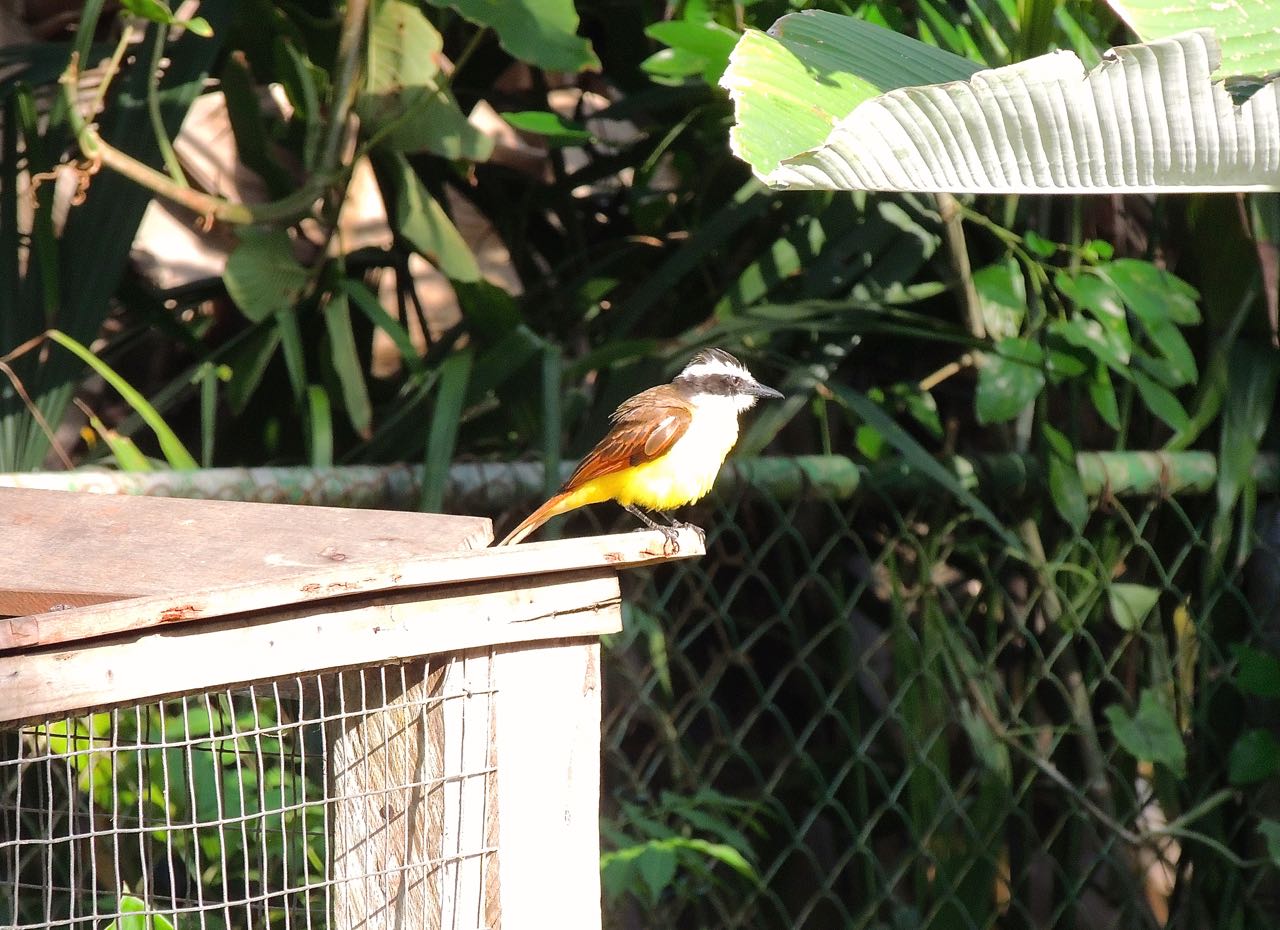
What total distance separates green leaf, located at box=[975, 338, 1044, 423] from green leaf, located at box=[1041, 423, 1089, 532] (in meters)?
0.18

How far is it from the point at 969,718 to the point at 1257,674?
2.15 feet

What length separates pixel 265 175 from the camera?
3.39 metres

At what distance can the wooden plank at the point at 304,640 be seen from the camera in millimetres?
1211

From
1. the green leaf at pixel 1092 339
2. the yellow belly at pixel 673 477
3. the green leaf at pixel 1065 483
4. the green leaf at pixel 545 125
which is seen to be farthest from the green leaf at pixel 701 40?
the green leaf at pixel 1065 483

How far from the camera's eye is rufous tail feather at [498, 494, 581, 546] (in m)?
2.59

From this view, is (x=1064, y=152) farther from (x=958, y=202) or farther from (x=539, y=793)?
(x=958, y=202)

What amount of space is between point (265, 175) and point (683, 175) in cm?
102

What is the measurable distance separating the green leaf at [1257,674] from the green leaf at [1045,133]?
6.73 feet

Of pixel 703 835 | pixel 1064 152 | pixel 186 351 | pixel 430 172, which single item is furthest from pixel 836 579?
pixel 1064 152

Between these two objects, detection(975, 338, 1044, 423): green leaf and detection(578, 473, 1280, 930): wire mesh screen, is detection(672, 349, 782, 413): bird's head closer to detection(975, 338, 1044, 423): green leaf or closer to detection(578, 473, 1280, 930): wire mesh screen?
detection(578, 473, 1280, 930): wire mesh screen

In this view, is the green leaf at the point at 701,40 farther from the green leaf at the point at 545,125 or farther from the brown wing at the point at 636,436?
the brown wing at the point at 636,436

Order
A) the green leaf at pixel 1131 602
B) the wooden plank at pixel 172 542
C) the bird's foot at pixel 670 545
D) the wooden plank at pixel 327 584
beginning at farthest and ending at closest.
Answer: the green leaf at pixel 1131 602 → the bird's foot at pixel 670 545 → the wooden plank at pixel 172 542 → the wooden plank at pixel 327 584

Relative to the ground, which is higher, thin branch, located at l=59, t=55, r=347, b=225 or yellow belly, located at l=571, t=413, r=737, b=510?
thin branch, located at l=59, t=55, r=347, b=225

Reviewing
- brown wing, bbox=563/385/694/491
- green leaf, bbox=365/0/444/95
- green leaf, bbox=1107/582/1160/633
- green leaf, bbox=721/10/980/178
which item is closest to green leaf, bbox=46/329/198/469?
brown wing, bbox=563/385/694/491
